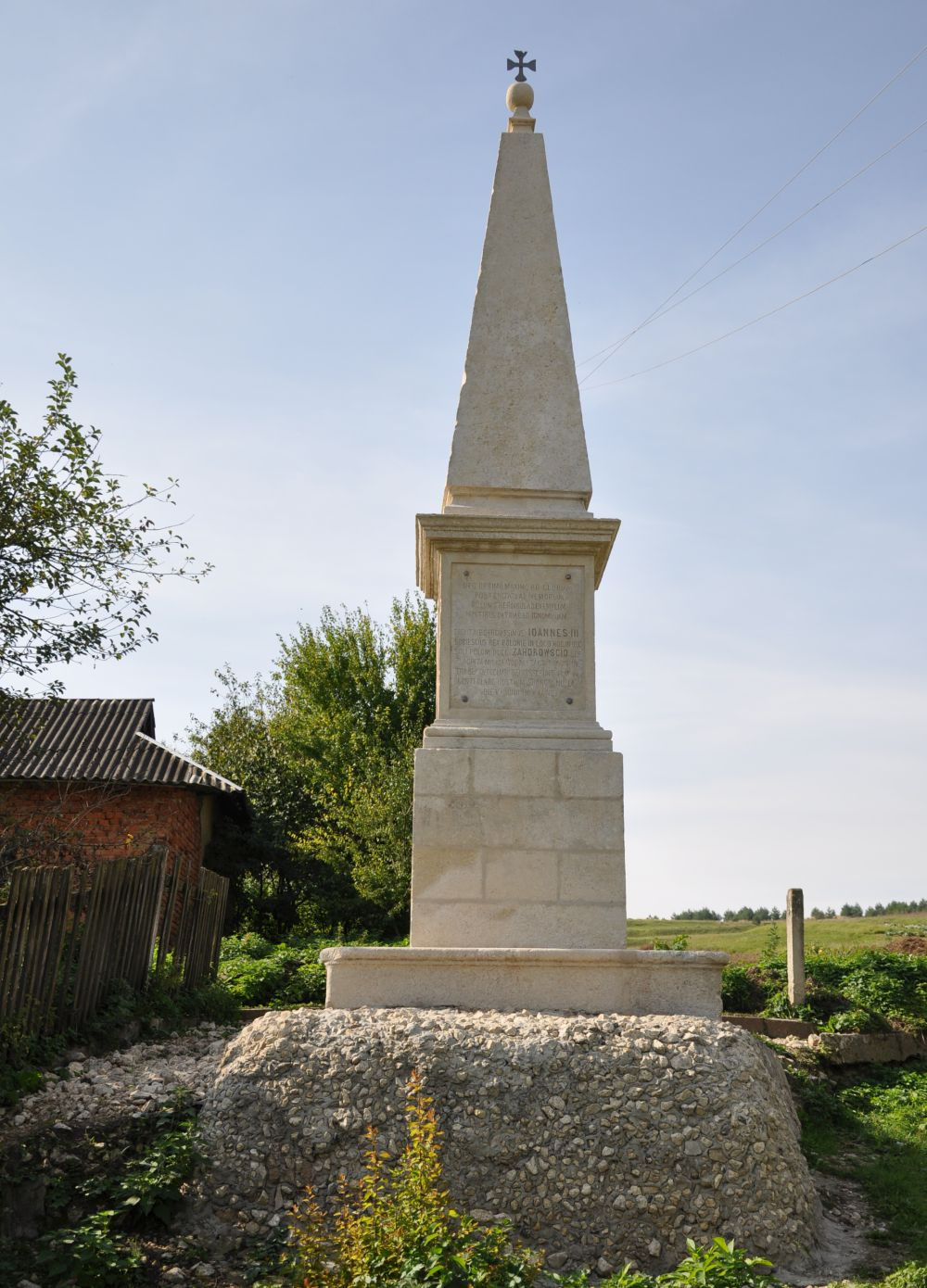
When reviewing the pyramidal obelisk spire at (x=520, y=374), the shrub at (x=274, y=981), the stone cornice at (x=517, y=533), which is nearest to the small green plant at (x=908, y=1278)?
the stone cornice at (x=517, y=533)

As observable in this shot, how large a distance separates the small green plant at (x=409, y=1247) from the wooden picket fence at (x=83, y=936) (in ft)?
12.6

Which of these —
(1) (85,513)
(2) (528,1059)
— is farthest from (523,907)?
(1) (85,513)

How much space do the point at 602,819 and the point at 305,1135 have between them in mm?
2913

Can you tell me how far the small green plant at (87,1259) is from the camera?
530cm

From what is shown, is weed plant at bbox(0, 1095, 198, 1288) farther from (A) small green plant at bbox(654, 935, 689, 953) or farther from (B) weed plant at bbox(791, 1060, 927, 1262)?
(A) small green plant at bbox(654, 935, 689, 953)

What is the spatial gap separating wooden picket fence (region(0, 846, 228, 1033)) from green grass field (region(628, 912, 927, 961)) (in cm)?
616

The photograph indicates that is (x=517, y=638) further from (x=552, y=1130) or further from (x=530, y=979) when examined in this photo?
(x=552, y=1130)

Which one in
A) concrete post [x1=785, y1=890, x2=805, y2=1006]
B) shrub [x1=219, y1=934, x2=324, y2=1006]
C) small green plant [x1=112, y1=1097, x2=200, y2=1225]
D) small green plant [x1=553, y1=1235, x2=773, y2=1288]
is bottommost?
small green plant [x1=553, y1=1235, x2=773, y2=1288]

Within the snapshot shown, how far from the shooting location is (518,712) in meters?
8.38

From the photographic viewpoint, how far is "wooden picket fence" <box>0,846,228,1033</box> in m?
8.56

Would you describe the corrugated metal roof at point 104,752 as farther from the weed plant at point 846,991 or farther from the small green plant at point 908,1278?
the small green plant at point 908,1278

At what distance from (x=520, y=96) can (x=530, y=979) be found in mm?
6888

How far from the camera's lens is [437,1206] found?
5.18 meters

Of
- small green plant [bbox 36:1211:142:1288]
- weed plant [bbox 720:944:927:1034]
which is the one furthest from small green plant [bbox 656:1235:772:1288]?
weed plant [bbox 720:944:927:1034]
